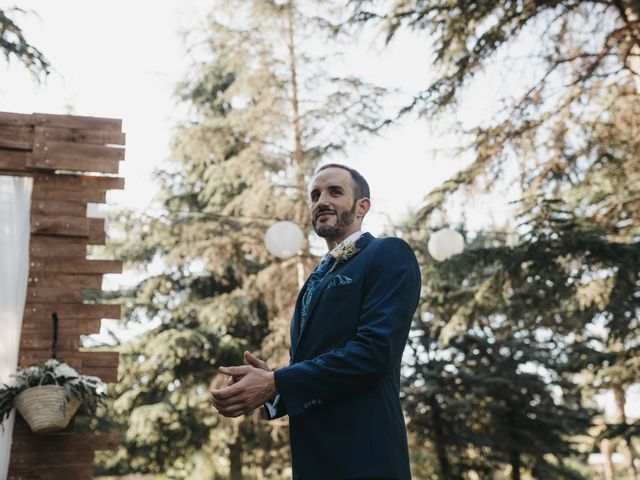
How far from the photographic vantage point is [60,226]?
4672 millimetres

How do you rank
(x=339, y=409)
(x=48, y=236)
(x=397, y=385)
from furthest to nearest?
(x=48, y=236)
(x=397, y=385)
(x=339, y=409)

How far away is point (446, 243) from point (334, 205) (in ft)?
17.2

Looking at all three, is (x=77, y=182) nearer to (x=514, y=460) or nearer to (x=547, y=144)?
(x=547, y=144)

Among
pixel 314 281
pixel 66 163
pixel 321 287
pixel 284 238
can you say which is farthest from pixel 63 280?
pixel 321 287

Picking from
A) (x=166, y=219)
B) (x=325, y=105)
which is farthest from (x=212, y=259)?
(x=325, y=105)

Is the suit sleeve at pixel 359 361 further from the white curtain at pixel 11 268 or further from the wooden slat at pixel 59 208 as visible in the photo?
the wooden slat at pixel 59 208

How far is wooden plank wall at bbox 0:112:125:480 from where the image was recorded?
178 inches

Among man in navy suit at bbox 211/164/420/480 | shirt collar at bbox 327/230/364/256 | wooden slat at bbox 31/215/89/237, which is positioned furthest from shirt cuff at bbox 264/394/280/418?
wooden slat at bbox 31/215/89/237

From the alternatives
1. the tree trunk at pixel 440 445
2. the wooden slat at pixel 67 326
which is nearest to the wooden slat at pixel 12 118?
the wooden slat at pixel 67 326

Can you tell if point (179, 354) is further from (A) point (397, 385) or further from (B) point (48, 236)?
(A) point (397, 385)

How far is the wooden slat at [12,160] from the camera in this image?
15.2ft

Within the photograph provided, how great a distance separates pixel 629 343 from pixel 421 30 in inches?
327

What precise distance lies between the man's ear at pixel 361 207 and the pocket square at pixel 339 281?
282 mm

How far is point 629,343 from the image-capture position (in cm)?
1247
